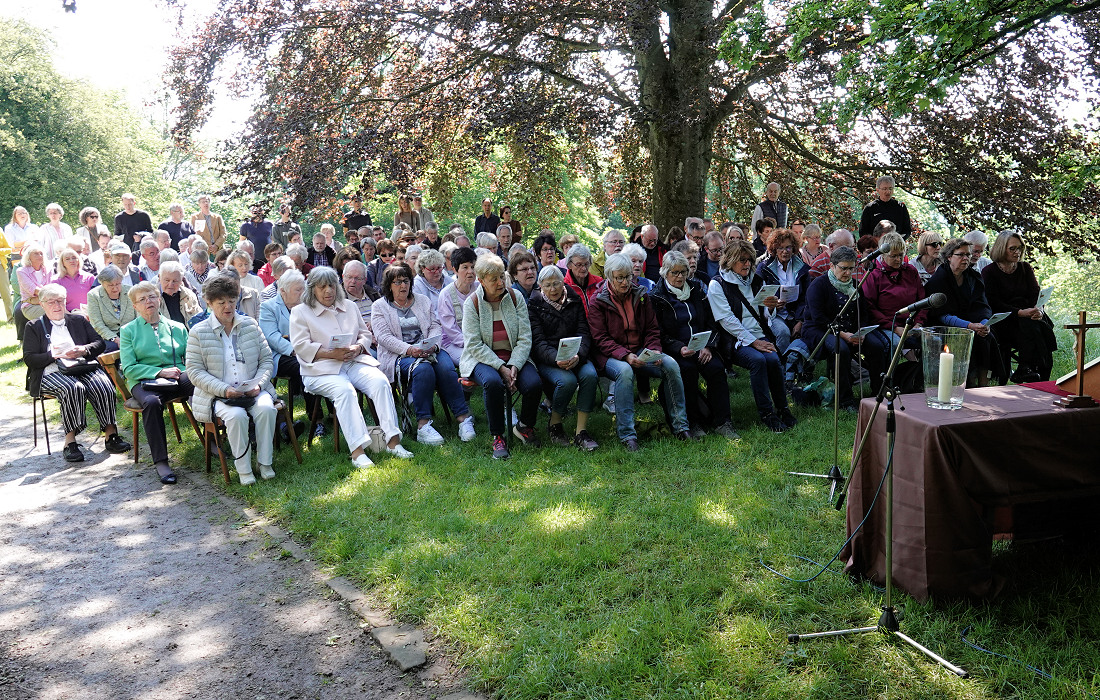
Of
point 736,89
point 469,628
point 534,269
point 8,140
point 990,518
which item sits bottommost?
point 469,628

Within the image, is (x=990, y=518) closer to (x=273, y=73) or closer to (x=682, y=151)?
(x=682, y=151)

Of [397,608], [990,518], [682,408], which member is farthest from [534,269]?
[990,518]

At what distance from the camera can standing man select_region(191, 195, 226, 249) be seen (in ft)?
42.8

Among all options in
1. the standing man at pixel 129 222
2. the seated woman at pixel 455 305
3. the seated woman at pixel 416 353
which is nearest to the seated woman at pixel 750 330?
the seated woman at pixel 455 305

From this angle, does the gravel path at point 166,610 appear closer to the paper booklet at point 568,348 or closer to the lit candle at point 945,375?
the lit candle at point 945,375

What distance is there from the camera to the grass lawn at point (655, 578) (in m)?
3.27

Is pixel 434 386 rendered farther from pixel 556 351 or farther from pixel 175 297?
pixel 175 297

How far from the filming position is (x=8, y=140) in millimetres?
24688

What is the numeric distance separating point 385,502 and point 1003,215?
30.3ft

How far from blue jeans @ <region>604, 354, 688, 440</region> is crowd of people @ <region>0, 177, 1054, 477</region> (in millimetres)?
13

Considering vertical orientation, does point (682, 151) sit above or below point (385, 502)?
above

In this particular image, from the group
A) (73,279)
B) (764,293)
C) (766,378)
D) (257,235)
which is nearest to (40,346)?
(73,279)

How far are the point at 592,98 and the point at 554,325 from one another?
490 cm

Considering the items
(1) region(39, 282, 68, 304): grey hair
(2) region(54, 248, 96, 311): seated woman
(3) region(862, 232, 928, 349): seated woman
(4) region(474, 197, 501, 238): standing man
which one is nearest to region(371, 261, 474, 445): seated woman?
(1) region(39, 282, 68, 304): grey hair
